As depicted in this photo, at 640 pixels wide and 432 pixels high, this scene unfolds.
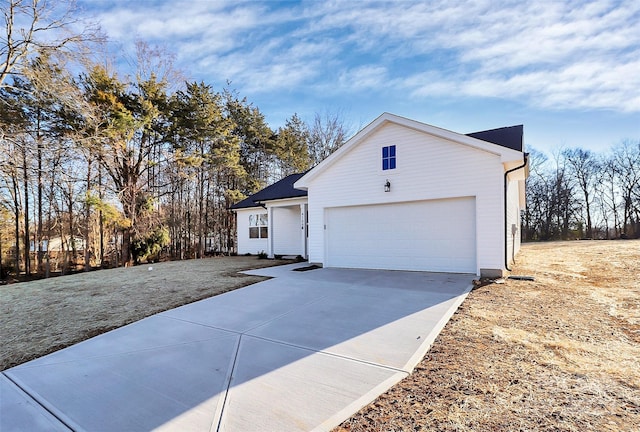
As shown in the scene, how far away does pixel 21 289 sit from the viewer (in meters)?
9.18

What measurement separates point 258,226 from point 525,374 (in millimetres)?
14205

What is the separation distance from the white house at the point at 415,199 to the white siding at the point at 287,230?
11.3 ft

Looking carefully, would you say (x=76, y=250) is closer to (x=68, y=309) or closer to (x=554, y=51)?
(x=68, y=309)

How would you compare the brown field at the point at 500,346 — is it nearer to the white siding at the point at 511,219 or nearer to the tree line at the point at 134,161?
the white siding at the point at 511,219

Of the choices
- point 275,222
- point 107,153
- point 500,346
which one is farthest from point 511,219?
point 107,153

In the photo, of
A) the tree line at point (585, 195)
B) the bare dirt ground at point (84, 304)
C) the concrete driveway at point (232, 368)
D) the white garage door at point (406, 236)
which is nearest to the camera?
the concrete driveway at point (232, 368)

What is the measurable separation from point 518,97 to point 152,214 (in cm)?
1814

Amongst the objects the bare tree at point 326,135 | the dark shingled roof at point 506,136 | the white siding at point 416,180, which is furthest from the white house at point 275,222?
the bare tree at point 326,135

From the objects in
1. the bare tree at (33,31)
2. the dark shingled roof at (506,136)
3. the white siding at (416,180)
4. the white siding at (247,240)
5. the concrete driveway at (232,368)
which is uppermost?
the bare tree at (33,31)

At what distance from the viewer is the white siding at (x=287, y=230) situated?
14.7 m

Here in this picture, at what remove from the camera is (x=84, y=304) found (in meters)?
6.72

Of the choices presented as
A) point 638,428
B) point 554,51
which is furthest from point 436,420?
point 554,51

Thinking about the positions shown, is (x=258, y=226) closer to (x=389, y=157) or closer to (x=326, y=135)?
(x=389, y=157)

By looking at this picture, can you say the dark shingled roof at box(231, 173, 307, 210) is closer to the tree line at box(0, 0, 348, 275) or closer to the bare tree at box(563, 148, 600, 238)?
the tree line at box(0, 0, 348, 275)
